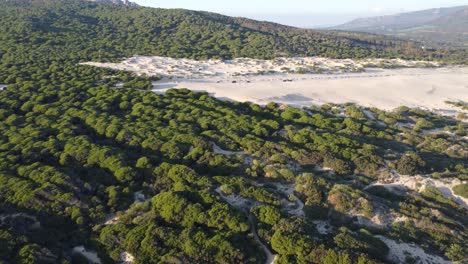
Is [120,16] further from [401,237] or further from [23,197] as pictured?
[401,237]

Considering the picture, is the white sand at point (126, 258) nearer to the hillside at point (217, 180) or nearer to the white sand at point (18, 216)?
the hillside at point (217, 180)

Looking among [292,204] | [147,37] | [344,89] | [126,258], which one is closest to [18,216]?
[126,258]

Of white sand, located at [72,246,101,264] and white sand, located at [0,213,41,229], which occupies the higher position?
white sand, located at [0,213,41,229]

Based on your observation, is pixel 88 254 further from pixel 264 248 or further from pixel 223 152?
pixel 223 152

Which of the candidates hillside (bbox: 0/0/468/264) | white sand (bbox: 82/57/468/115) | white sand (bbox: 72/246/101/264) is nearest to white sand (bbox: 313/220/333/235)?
hillside (bbox: 0/0/468/264)

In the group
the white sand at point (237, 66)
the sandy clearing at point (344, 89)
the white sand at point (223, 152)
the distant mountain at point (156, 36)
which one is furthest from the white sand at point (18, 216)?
the distant mountain at point (156, 36)

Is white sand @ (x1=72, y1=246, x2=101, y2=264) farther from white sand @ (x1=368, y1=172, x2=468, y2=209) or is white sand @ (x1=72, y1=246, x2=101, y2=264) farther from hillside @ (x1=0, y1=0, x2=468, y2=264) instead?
white sand @ (x1=368, y1=172, x2=468, y2=209)
